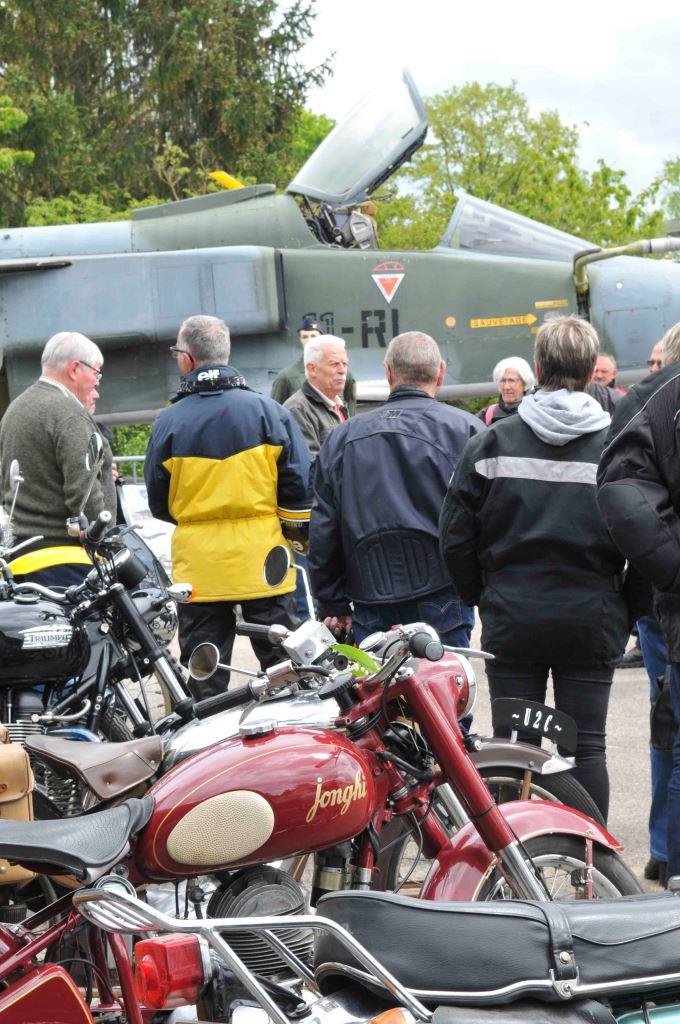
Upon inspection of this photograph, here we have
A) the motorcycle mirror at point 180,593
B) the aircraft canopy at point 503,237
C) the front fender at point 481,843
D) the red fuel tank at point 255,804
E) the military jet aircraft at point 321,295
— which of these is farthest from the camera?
the aircraft canopy at point 503,237

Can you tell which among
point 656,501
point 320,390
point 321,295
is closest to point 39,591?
point 656,501

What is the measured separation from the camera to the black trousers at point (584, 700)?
3.97 metres

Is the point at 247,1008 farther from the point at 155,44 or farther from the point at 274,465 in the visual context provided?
the point at 155,44

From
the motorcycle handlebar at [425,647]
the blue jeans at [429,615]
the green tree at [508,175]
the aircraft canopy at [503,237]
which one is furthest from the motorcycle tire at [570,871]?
the green tree at [508,175]

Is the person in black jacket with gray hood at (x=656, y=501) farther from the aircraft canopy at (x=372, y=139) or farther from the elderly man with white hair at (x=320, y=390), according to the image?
the aircraft canopy at (x=372, y=139)

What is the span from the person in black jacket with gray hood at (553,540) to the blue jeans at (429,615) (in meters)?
0.46

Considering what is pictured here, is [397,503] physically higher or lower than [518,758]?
higher

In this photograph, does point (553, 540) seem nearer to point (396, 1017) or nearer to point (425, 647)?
point (425, 647)

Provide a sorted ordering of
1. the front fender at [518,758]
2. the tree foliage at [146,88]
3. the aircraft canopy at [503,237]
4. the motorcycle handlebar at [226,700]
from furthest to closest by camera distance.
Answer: the tree foliage at [146,88], the aircraft canopy at [503,237], the front fender at [518,758], the motorcycle handlebar at [226,700]

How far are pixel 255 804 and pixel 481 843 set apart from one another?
23.9 inches

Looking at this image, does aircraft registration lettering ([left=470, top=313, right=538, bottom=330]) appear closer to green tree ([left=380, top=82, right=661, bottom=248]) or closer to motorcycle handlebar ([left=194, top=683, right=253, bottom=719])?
motorcycle handlebar ([left=194, top=683, right=253, bottom=719])

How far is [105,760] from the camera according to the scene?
2.76 metres

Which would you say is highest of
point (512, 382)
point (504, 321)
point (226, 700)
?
point (504, 321)

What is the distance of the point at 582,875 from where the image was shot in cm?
306
